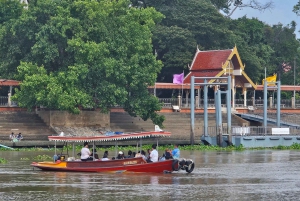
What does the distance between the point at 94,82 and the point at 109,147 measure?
6783 millimetres

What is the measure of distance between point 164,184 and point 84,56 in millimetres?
26515

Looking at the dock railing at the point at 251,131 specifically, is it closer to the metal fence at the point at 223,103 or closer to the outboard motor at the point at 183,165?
the metal fence at the point at 223,103

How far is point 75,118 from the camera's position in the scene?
2194 inches

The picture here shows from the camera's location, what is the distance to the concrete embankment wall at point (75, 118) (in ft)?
179

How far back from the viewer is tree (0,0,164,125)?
5194 cm

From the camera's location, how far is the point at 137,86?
5459 cm

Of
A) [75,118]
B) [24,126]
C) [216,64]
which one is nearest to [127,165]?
[24,126]

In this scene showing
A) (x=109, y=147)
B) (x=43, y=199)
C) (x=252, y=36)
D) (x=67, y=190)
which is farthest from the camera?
(x=252, y=36)

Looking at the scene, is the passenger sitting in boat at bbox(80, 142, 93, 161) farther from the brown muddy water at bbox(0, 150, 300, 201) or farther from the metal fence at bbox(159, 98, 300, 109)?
the metal fence at bbox(159, 98, 300, 109)

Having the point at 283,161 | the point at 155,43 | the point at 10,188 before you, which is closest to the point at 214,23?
the point at 155,43

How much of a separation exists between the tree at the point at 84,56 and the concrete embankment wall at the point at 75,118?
187cm

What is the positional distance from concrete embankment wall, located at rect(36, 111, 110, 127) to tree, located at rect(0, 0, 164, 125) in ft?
6.14

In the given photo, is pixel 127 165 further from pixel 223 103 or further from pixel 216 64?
pixel 223 103

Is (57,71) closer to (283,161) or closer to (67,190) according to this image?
(283,161)
